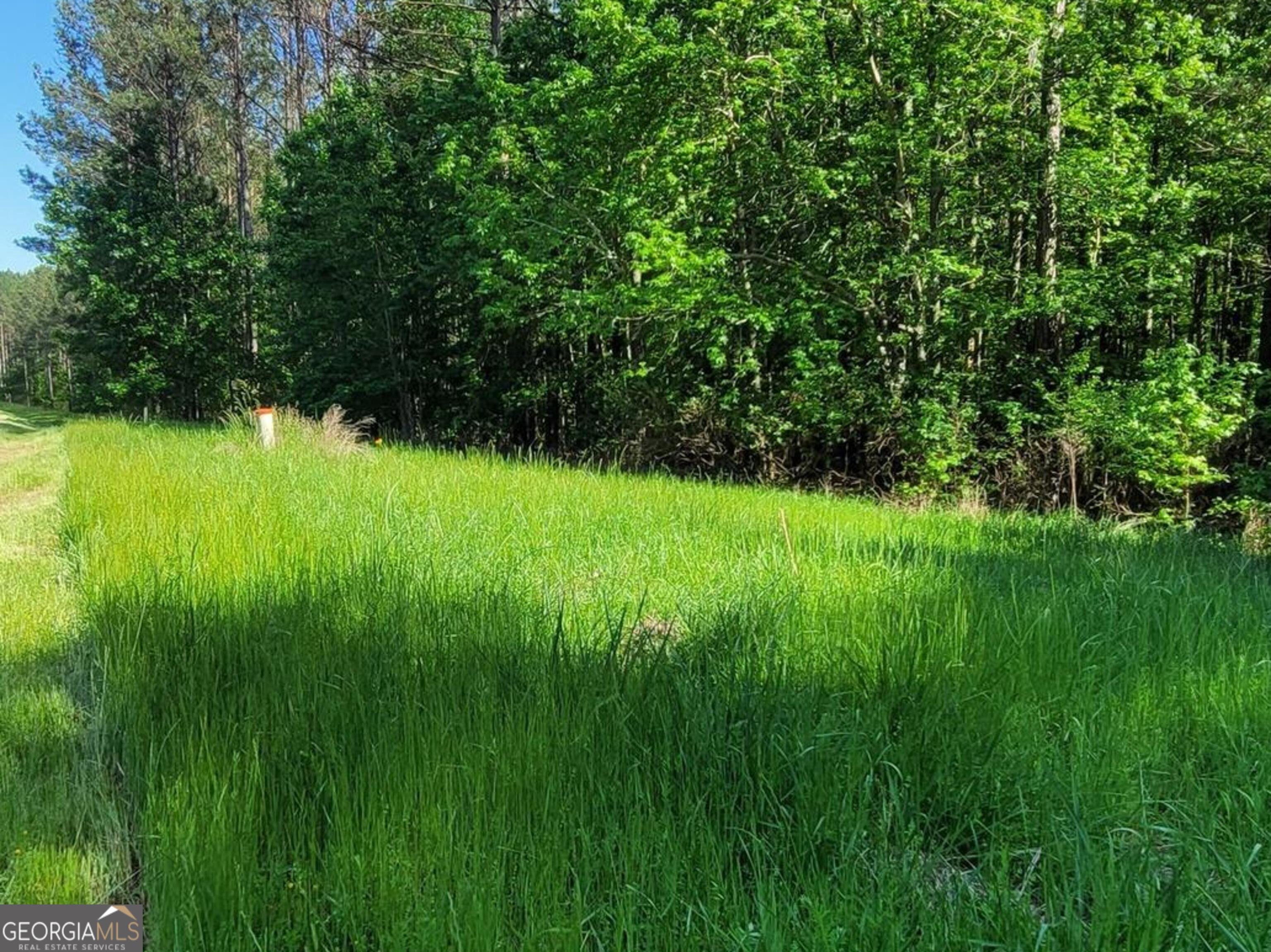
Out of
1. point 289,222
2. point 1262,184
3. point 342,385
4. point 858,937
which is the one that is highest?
point 289,222

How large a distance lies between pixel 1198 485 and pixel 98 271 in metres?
29.5

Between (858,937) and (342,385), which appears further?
(342,385)

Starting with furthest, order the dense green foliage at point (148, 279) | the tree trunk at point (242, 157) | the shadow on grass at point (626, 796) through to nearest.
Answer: the tree trunk at point (242, 157), the dense green foliage at point (148, 279), the shadow on grass at point (626, 796)

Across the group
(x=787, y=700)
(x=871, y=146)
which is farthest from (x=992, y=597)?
(x=871, y=146)

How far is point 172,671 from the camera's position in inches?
97.6

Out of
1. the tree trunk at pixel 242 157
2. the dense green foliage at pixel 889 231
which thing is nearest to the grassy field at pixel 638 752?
the dense green foliage at pixel 889 231

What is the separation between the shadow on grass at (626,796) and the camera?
1.43m

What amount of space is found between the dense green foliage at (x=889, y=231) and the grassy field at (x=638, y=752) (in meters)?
6.49

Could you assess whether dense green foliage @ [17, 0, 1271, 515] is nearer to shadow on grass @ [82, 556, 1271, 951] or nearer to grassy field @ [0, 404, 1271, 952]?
grassy field @ [0, 404, 1271, 952]

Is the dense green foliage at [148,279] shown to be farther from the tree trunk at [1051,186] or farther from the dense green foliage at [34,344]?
the tree trunk at [1051,186]

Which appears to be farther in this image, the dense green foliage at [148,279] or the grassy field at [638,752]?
the dense green foliage at [148,279]

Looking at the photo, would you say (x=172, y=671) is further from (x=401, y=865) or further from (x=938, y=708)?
(x=938, y=708)

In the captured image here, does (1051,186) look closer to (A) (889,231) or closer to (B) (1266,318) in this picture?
(A) (889,231)
